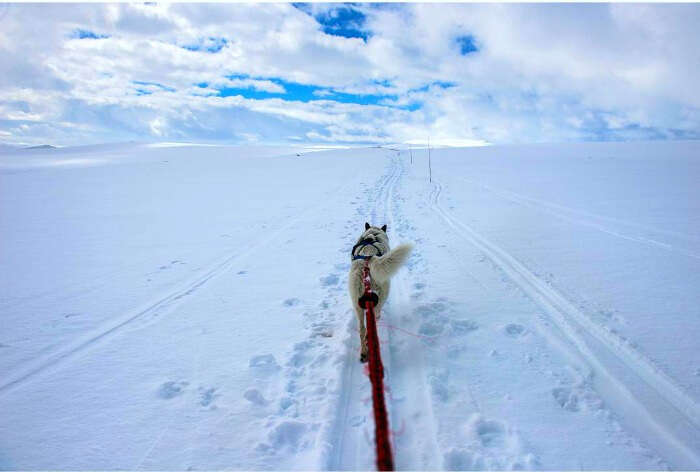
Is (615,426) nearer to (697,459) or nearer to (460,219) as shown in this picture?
(697,459)

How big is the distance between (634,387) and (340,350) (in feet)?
9.01

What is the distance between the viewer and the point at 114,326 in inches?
182

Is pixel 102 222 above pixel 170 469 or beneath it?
above

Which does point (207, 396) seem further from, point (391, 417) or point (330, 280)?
point (330, 280)

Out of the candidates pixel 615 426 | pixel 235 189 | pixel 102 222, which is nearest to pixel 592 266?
pixel 615 426

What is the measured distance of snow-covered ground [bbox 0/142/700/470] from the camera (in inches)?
107

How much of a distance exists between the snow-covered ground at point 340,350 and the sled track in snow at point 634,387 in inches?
0.7

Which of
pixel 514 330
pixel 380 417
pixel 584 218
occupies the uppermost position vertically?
pixel 584 218

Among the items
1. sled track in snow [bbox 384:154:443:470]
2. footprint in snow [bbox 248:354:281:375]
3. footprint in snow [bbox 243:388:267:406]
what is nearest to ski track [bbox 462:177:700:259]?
sled track in snow [bbox 384:154:443:470]

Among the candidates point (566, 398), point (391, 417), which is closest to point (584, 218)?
point (566, 398)

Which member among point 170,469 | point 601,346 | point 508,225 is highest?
point 508,225

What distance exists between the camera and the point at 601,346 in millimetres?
3881

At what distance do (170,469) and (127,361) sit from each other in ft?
5.68

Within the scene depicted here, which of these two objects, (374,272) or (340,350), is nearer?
(374,272)
